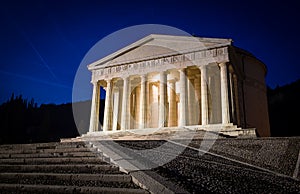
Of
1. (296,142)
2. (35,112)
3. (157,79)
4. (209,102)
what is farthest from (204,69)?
(35,112)

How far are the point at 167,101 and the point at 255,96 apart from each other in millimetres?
12925

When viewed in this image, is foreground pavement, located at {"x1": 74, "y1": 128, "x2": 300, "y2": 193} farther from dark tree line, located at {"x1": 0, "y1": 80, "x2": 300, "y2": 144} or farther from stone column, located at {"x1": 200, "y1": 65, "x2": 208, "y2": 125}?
dark tree line, located at {"x1": 0, "y1": 80, "x2": 300, "y2": 144}

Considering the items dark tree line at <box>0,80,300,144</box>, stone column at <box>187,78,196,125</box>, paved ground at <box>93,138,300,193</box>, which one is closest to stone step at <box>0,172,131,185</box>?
paved ground at <box>93,138,300,193</box>

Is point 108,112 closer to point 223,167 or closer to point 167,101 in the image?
point 167,101

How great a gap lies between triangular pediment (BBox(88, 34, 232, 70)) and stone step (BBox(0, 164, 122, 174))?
682 inches

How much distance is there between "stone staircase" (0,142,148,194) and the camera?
5211 millimetres

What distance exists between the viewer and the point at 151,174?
5277 millimetres

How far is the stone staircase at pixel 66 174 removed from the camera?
17.1 ft

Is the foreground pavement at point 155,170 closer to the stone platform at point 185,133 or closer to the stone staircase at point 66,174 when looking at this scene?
the stone staircase at point 66,174

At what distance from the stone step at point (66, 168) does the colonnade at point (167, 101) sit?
14.7 m

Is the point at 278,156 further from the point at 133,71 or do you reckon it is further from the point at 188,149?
the point at 133,71

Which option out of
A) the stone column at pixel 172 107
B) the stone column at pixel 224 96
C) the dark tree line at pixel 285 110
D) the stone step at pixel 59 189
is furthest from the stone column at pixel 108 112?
the dark tree line at pixel 285 110

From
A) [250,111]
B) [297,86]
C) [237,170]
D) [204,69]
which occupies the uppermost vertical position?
[297,86]

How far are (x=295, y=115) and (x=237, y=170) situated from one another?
48.6m
